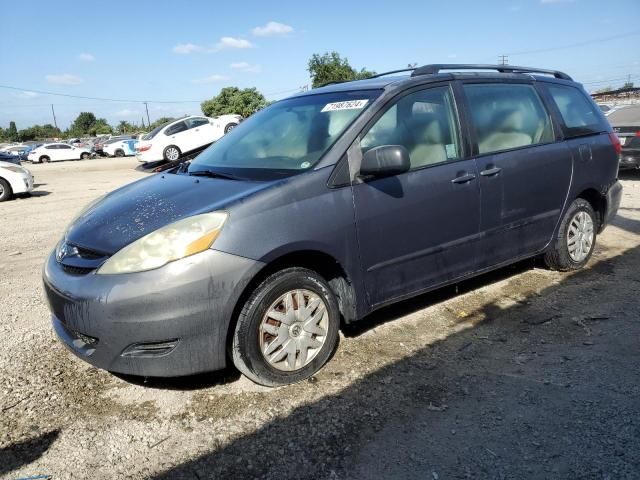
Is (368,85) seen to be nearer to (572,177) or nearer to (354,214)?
(354,214)

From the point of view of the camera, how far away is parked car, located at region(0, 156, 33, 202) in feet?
40.3

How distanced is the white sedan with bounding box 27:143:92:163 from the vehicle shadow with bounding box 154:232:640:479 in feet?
129

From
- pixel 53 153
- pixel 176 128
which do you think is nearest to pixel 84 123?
pixel 53 153

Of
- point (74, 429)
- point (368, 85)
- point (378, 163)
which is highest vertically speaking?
point (368, 85)

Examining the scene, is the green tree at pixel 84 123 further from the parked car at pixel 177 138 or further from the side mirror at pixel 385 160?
the side mirror at pixel 385 160

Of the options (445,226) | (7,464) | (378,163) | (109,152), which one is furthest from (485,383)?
(109,152)

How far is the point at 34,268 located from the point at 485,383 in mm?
4978

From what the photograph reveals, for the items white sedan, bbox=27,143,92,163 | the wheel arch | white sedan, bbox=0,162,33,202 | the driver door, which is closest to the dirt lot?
the driver door

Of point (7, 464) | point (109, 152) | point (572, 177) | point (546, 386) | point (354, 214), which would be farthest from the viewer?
point (109, 152)

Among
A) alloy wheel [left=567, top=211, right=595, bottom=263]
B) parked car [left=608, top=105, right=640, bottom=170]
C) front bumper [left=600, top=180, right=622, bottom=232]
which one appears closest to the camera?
Answer: alloy wheel [left=567, top=211, right=595, bottom=263]

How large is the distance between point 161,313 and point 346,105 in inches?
73.9

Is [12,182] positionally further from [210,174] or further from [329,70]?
[329,70]

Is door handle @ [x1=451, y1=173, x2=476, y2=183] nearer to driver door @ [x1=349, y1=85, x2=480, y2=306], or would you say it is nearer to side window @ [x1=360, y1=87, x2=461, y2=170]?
driver door @ [x1=349, y1=85, x2=480, y2=306]

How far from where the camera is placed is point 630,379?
117 inches
